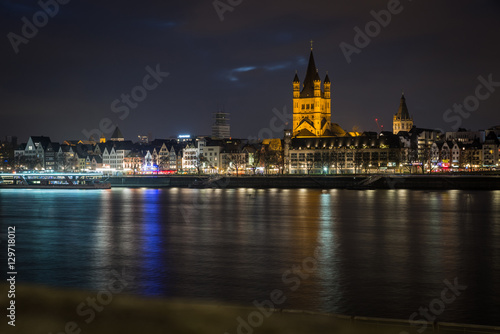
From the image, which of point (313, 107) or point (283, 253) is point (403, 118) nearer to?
point (313, 107)

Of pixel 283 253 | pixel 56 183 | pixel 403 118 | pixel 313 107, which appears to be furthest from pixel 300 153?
pixel 283 253

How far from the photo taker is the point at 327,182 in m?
98.6

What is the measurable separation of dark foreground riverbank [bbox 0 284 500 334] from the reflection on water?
2937 millimetres

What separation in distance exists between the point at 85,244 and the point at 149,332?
20373 millimetres

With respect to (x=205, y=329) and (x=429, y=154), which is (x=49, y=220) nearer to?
(x=205, y=329)

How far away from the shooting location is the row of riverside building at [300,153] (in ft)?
443

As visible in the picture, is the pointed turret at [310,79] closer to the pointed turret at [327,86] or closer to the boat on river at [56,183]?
the pointed turret at [327,86]

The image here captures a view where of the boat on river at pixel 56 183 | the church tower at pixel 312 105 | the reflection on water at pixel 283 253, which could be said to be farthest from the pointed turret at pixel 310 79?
the reflection on water at pixel 283 253

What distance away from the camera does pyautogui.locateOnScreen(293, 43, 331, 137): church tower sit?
162 meters

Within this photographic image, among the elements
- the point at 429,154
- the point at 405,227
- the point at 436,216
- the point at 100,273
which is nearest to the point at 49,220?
the point at 100,273

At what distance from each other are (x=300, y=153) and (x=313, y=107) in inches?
1061

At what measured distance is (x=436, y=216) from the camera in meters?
47.1

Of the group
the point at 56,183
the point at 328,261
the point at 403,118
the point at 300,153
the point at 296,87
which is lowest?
the point at 328,261

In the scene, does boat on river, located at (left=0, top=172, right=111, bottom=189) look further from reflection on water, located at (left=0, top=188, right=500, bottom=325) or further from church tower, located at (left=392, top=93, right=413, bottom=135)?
church tower, located at (left=392, top=93, right=413, bottom=135)
